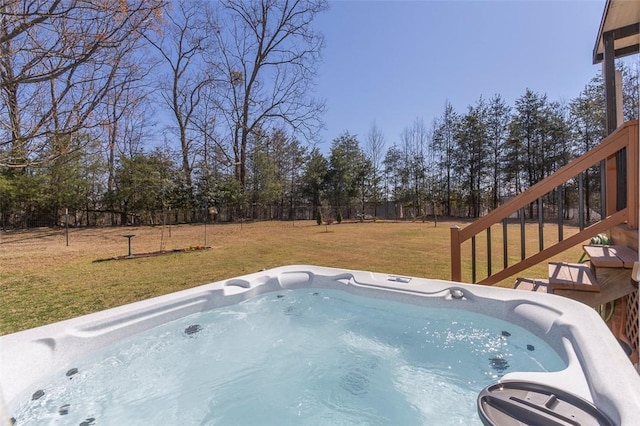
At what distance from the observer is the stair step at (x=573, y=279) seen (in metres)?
2.30

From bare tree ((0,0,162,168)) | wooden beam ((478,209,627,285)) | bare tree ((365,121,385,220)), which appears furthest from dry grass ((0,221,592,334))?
bare tree ((365,121,385,220))

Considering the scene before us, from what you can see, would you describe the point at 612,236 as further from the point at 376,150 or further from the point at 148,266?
the point at 376,150

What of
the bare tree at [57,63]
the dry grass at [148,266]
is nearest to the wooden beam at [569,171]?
the dry grass at [148,266]

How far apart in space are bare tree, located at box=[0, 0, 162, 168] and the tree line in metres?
8.44

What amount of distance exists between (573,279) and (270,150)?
17.9 m

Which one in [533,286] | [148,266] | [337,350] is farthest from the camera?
[148,266]

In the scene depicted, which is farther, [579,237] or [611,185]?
[611,185]

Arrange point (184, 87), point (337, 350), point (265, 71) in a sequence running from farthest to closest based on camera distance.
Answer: point (265, 71), point (184, 87), point (337, 350)

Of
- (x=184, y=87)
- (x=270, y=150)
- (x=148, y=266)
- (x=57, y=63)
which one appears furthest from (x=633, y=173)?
(x=184, y=87)

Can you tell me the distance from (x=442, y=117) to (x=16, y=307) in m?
21.8

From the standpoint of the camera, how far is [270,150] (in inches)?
744

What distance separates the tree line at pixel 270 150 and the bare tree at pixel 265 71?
6 cm

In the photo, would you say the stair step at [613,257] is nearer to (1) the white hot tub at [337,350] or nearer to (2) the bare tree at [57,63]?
(1) the white hot tub at [337,350]

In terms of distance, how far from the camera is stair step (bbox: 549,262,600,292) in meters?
2.30
